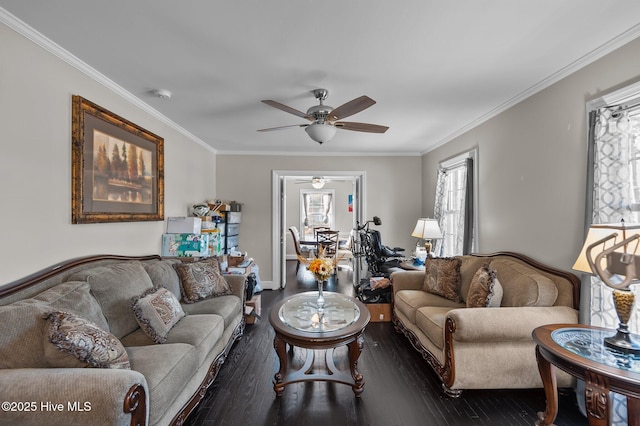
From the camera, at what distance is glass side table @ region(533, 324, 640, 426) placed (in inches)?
53.9

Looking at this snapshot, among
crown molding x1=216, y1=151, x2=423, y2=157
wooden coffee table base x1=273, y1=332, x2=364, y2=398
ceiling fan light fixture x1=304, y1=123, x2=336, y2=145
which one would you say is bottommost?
wooden coffee table base x1=273, y1=332, x2=364, y2=398

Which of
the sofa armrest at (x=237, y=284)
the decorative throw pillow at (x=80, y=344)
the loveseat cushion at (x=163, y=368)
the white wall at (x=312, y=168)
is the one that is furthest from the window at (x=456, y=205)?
the decorative throw pillow at (x=80, y=344)

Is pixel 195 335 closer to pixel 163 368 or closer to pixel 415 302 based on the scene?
pixel 163 368

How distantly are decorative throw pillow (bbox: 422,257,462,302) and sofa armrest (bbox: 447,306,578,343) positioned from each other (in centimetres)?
92

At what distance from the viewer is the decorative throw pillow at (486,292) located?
95.7 inches

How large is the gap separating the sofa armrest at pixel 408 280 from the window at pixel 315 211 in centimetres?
575

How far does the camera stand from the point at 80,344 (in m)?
1.44

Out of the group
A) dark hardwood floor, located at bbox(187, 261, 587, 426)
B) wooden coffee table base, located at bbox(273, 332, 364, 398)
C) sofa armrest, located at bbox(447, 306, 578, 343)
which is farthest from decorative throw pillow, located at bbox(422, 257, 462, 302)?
wooden coffee table base, located at bbox(273, 332, 364, 398)

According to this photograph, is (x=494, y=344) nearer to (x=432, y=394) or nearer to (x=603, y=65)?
(x=432, y=394)

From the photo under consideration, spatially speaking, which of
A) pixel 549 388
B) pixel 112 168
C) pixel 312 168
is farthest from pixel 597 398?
pixel 312 168

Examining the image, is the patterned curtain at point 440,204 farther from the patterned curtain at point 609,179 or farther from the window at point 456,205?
the patterned curtain at point 609,179

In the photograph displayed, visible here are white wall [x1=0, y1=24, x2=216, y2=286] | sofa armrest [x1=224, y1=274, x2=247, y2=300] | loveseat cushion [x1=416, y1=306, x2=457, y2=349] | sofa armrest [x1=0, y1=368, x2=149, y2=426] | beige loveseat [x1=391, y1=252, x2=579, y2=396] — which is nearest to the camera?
sofa armrest [x1=0, y1=368, x2=149, y2=426]

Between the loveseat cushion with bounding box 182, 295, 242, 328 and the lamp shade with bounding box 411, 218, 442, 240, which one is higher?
the lamp shade with bounding box 411, 218, 442, 240

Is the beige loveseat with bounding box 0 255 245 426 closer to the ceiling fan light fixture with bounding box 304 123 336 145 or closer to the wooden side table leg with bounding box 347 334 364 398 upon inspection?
the wooden side table leg with bounding box 347 334 364 398
